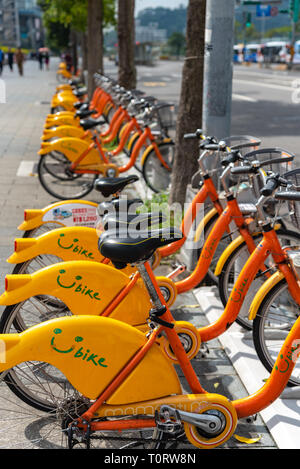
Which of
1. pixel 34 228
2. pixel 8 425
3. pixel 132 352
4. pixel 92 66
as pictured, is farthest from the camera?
pixel 92 66

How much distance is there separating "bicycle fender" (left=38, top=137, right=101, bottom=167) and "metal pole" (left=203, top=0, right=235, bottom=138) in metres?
2.38

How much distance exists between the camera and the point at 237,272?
4074 millimetres

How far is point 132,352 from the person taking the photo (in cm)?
262

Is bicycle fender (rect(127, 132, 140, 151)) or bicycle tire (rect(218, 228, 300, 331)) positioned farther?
bicycle fender (rect(127, 132, 140, 151))

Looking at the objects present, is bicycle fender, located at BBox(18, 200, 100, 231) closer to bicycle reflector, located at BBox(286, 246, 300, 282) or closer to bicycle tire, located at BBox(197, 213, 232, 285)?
bicycle tire, located at BBox(197, 213, 232, 285)

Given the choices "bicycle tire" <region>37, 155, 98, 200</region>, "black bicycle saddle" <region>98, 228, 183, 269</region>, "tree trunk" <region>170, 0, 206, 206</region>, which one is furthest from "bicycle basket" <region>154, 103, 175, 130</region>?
"black bicycle saddle" <region>98, 228, 183, 269</region>

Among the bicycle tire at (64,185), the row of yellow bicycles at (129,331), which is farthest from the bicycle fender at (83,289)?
the bicycle tire at (64,185)

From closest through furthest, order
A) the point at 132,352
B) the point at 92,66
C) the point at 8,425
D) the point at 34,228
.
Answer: the point at 132,352, the point at 8,425, the point at 34,228, the point at 92,66

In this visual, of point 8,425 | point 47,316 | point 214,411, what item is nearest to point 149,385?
point 214,411

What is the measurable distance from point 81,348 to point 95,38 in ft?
51.3

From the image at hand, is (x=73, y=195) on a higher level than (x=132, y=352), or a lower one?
lower

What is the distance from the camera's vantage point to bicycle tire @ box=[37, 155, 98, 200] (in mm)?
7566
